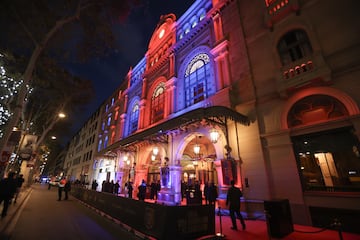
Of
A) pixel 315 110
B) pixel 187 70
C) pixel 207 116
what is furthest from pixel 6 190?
pixel 315 110

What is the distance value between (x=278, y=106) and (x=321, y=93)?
5.76ft

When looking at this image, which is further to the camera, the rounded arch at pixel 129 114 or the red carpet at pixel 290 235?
the rounded arch at pixel 129 114

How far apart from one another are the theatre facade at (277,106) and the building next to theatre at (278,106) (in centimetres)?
4

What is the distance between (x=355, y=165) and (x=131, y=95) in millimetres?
23016

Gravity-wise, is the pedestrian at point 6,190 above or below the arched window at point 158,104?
below

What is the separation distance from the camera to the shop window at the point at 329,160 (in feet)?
20.9

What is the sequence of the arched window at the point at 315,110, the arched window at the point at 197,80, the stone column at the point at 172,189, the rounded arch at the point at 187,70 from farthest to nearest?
the arched window at the point at 197,80, the rounded arch at the point at 187,70, the stone column at the point at 172,189, the arched window at the point at 315,110

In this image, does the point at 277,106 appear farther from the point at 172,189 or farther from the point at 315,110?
the point at 172,189

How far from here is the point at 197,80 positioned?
14.5m

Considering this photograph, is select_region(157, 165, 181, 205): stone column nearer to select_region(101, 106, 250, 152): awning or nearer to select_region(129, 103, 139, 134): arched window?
select_region(101, 106, 250, 152): awning

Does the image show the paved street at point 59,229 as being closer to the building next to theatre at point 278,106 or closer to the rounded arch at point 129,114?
the building next to theatre at point 278,106

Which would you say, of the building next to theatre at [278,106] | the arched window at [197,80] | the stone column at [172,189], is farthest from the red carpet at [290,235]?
the arched window at [197,80]

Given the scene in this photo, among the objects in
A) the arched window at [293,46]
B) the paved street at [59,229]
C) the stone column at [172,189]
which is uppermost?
the arched window at [293,46]

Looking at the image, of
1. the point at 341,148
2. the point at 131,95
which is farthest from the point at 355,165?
the point at 131,95
